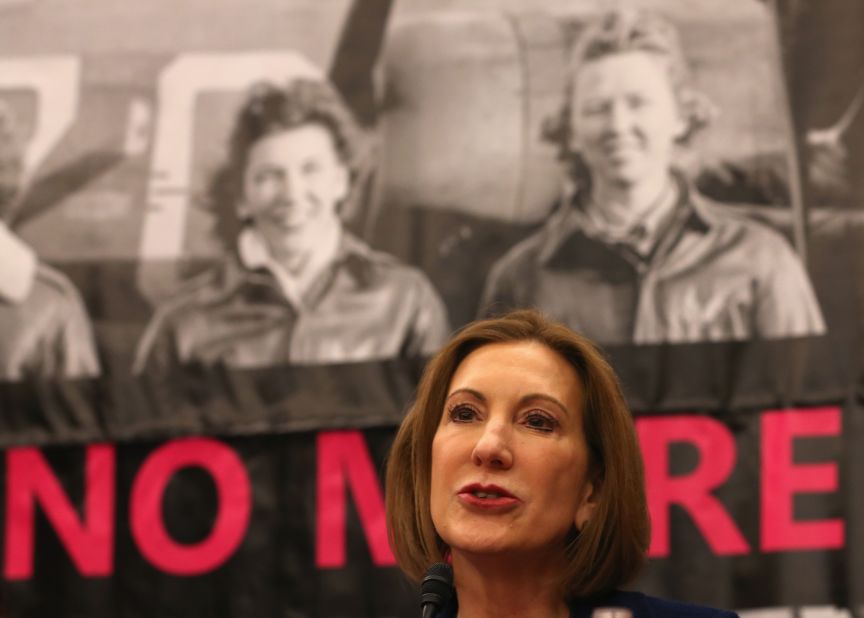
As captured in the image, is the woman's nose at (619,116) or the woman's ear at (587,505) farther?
the woman's nose at (619,116)

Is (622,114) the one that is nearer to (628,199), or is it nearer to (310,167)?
(628,199)

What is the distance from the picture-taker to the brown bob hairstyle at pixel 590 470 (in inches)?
86.6

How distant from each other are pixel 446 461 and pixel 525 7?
216 cm

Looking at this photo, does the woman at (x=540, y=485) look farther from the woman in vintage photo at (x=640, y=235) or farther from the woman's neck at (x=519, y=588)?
the woman in vintage photo at (x=640, y=235)

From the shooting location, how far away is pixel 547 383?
88.8 inches

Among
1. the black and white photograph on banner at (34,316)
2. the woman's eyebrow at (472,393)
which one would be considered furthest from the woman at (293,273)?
the woman's eyebrow at (472,393)

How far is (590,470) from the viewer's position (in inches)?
89.0

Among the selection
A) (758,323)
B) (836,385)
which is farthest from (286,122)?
(836,385)

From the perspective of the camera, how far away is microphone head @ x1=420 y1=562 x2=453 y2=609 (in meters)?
2.07

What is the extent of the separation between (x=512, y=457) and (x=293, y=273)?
203 centimetres

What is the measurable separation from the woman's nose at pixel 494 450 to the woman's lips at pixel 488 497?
39 mm

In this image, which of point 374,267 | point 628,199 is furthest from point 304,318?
point 628,199

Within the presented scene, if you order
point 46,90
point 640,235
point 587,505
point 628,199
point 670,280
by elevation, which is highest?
point 46,90

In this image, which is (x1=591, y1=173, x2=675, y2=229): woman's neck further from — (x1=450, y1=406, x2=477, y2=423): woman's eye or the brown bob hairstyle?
(x1=450, y1=406, x2=477, y2=423): woman's eye
